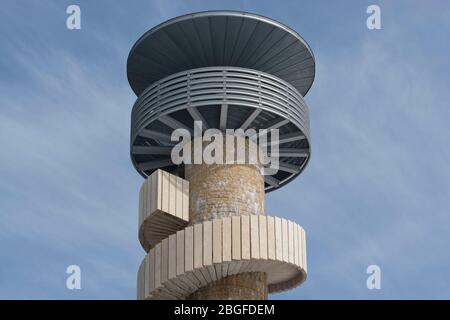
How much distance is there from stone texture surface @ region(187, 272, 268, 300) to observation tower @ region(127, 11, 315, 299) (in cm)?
3

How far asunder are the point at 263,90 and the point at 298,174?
4.96m

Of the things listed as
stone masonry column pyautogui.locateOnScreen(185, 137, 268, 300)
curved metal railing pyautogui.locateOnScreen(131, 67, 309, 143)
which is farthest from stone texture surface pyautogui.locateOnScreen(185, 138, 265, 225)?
curved metal railing pyautogui.locateOnScreen(131, 67, 309, 143)

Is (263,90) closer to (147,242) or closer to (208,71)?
(208,71)

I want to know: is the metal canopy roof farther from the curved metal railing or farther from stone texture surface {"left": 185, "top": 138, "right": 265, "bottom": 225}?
stone texture surface {"left": 185, "top": 138, "right": 265, "bottom": 225}

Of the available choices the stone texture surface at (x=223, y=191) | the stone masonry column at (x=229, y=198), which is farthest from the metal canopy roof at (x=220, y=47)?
the stone texture surface at (x=223, y=191)

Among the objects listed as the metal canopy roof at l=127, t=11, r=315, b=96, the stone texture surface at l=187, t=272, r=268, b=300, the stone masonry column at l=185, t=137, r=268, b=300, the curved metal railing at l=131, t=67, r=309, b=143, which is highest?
the metal canopy roof at l=127, t=11, r=315, b=96

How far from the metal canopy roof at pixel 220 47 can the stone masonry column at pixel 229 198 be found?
3412 mm

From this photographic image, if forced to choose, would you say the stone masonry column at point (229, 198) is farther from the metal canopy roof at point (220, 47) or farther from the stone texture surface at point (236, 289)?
the metal canopy roof at point (220, 47)

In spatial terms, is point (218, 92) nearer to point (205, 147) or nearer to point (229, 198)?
point (205, 147)

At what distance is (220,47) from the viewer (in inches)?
1230

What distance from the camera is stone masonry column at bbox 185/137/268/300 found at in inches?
1097

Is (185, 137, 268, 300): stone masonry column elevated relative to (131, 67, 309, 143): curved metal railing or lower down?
lower down

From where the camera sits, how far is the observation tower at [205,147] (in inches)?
1079
